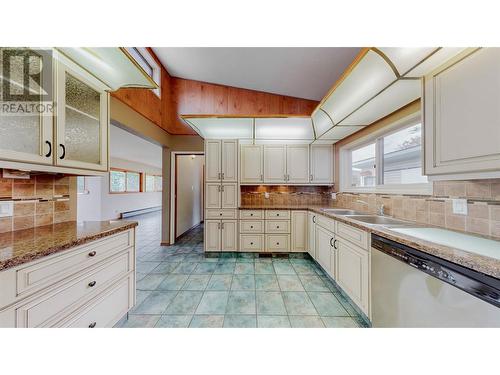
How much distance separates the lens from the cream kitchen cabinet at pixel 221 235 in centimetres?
317

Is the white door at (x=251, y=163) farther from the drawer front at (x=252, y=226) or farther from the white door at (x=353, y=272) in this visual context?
the white door at (x=353, y=272)

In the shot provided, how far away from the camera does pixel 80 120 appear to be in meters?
1.41

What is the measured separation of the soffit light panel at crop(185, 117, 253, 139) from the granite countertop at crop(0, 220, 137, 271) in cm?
175

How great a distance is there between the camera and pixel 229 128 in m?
2.81

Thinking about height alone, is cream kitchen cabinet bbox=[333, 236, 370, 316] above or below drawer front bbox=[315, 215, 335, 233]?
below

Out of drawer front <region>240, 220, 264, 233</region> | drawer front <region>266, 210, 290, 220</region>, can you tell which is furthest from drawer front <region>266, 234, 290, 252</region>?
drawer front <region>266, 210, 290, 220</region>

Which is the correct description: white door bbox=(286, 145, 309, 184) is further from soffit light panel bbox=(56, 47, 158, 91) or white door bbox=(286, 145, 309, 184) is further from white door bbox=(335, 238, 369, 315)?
soffit light panel bbox=(56, 47, 158, 91)

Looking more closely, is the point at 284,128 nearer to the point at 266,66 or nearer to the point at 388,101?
the point at 266,66

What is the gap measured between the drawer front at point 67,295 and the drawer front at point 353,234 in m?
2.10

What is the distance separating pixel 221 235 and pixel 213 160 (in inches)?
54.3

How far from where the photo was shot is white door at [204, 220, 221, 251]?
10.4ft

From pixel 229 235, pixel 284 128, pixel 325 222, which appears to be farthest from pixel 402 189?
pixel 229 235
